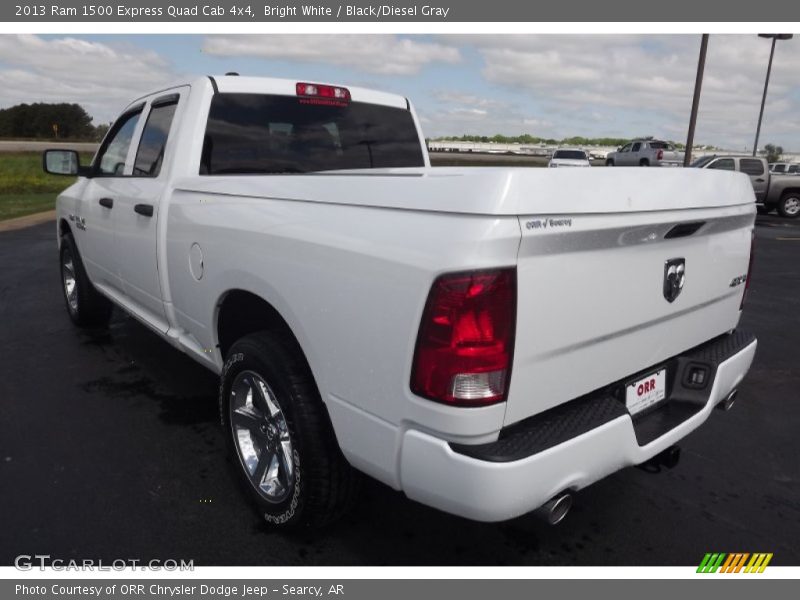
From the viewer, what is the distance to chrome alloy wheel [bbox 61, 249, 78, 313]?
18.0 feet

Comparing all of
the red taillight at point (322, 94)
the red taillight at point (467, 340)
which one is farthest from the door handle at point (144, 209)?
the red taillight at point (467, 340)

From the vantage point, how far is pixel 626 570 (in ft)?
7.88

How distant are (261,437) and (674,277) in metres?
1.84

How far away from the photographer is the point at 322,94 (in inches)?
146

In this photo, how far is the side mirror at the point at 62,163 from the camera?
4.59m

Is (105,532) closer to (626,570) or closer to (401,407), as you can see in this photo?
(401,407)

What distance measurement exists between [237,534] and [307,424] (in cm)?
72

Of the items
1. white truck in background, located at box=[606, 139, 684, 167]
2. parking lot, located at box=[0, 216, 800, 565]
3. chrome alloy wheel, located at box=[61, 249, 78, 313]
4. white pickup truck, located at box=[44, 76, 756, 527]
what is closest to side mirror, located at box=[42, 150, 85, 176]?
chrome alloy wheel, located at box=[61, 249, 78, 313]

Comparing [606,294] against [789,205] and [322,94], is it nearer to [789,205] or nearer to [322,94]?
[322,94]

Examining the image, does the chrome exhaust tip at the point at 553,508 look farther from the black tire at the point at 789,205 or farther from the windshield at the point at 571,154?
the windshield at the point at 571,154

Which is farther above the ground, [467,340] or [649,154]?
[649,154]

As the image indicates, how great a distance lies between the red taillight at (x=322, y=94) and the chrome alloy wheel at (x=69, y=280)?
117 inches

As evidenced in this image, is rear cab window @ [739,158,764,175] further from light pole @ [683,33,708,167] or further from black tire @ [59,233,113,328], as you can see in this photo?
black tire @ [59,233,113,328]

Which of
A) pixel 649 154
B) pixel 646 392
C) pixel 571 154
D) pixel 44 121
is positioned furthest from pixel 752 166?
pixel 44 121
